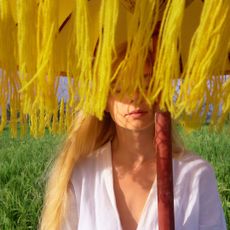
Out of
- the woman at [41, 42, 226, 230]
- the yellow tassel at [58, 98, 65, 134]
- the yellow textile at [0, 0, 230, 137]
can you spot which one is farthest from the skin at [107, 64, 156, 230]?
the yellow textile at [0, 0, 230, 137]

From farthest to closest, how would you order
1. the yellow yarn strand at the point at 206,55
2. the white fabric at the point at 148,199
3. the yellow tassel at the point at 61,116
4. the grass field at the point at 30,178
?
1. the grass field at the point at 30,178
2. the white fabric at the point at 148,199
3. the yellow tassel at the point at 61,116
4. the yellow yarn strand at the point at 206,55

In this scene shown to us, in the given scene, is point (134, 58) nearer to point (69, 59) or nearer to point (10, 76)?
point (69, 59)

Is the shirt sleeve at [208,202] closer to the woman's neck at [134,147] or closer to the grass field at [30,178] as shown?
the woman's neck at [134,147]

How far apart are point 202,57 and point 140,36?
0.34 feet

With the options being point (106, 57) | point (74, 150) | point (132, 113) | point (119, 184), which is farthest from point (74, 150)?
point (106, 57)

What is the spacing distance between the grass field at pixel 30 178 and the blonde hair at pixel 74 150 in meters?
0.78

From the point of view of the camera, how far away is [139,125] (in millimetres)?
1026

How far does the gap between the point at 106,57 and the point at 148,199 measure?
0.53 m

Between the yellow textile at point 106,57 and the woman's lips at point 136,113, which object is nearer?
the yellow textile at point 106,57

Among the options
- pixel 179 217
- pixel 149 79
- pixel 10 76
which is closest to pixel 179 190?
pixel 179 217

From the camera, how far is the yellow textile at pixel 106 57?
70 cm

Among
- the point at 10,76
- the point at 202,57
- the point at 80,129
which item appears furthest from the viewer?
the point at 80,129

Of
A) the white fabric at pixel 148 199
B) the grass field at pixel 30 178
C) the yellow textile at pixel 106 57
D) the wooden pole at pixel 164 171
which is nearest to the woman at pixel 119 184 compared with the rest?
the white fabric at pixel 148 199

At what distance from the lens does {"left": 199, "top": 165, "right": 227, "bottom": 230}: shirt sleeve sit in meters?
1.17
